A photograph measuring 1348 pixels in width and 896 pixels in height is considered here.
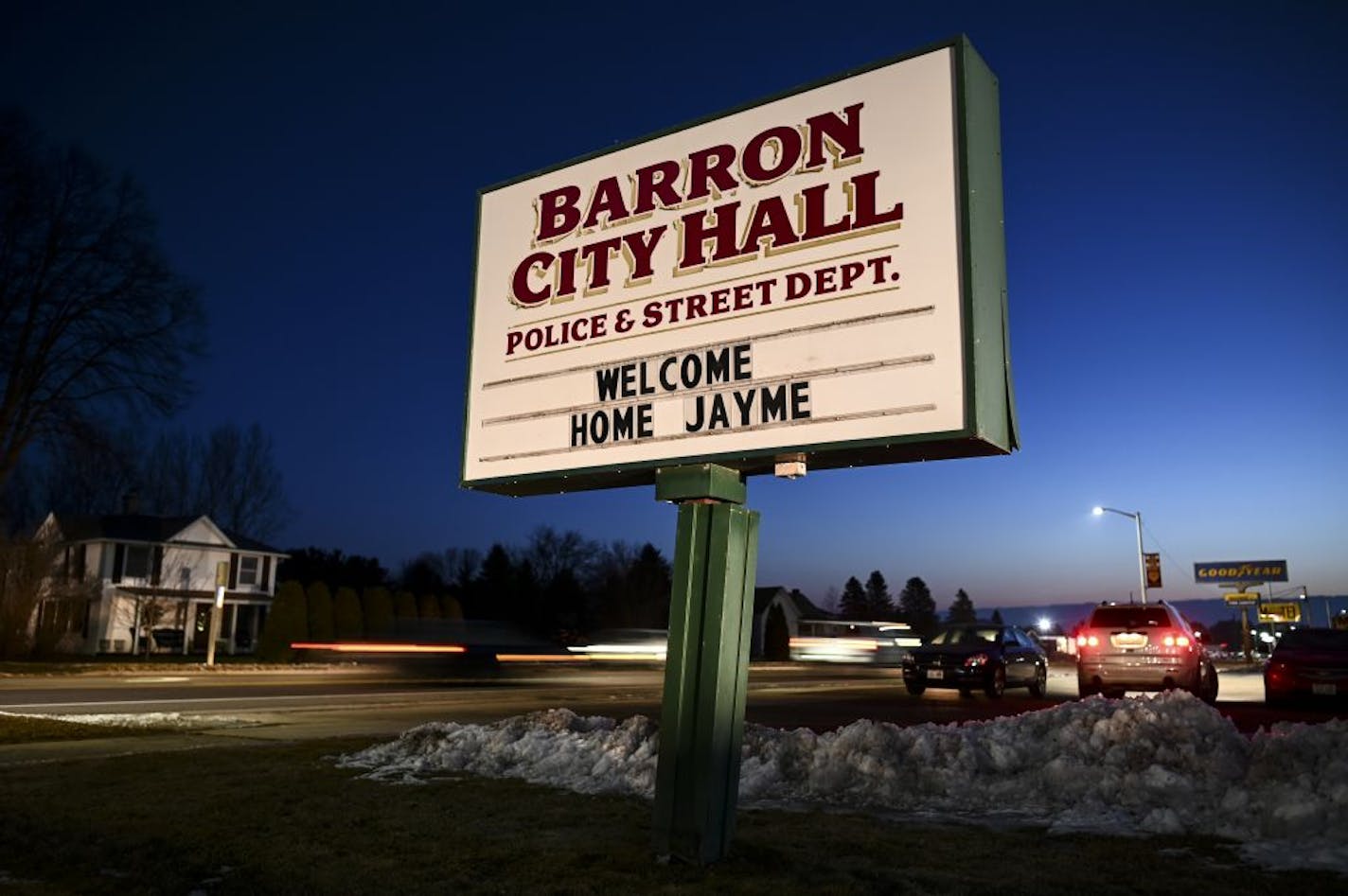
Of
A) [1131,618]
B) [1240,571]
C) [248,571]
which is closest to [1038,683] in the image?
[1131,618]

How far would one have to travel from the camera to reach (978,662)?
19.9m

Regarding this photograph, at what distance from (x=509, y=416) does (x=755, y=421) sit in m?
2.20

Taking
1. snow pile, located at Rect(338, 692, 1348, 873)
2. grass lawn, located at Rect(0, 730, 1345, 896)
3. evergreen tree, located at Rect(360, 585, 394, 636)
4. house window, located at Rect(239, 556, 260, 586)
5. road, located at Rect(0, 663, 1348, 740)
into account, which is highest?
house window, located at Rect(239, 556, 260, 586)

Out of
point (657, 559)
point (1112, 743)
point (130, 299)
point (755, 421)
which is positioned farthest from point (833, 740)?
point (657, 559)

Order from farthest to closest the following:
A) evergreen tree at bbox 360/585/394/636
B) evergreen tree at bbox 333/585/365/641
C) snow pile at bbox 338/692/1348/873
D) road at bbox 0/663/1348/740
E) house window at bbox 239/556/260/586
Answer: house window at bbox 239/556/260/586 → evergreen tree at bbox 360/585/394/636 → evergreen tree at bbox 333/585/365/641 → road at bbox 0/663/1348/740 → snow pile at bbox 338/692/1348/873

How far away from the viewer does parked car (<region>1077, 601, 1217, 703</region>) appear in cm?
1678

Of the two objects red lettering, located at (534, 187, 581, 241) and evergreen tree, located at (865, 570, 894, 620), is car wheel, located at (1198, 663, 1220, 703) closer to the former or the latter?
red lettering, located at (534, 187, 581, 241)

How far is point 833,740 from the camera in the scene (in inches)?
341

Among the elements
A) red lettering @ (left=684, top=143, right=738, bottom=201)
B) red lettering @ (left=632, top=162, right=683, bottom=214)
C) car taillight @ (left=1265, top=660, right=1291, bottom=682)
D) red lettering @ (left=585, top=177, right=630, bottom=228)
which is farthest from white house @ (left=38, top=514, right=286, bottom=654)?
red lettering @ (left=684, top=143, right=738, bottom=201)

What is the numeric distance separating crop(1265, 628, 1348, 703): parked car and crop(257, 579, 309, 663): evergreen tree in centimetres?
3696

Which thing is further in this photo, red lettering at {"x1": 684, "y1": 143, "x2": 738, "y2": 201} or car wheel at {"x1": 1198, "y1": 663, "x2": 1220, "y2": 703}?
car wheel at {"x1": 1198, "y1": 663, "x2": 1220, "y2": 703}

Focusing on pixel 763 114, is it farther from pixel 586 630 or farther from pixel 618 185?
pixel 586 630

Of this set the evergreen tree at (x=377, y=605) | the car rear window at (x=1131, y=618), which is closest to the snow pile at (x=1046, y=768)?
the car rear window at (x=1131, y=618)

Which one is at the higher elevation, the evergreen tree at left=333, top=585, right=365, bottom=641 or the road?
the evergreen tree at left=333, top=585, right=365, bottom=641
